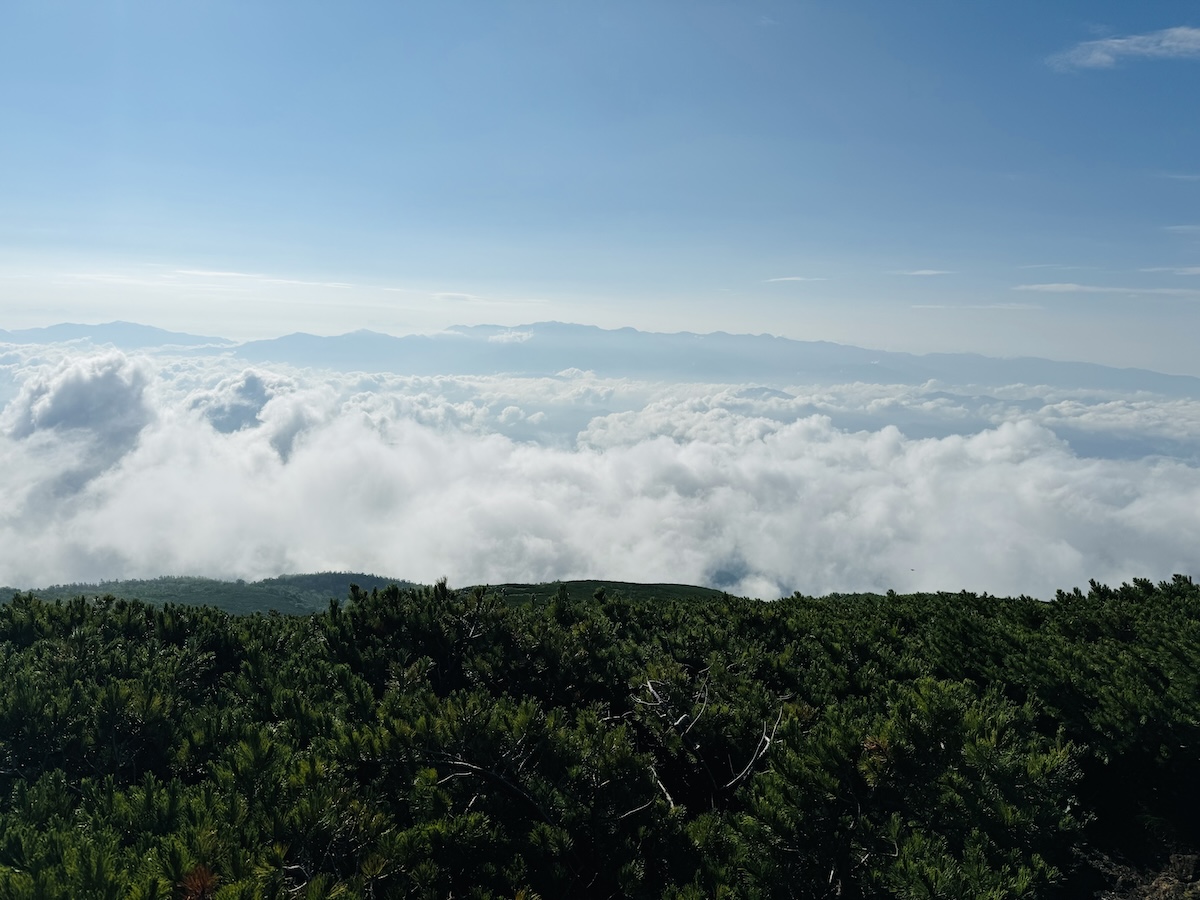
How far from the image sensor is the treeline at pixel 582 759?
284 inches

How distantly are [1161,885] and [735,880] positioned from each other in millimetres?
6618

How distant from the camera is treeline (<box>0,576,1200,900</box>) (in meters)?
7.21

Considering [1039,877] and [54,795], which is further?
[54,795]

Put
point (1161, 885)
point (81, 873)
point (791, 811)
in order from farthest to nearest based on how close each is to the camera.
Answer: point (1161, 885), point (791, 811), point (81, 873)

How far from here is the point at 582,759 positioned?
30.0ft

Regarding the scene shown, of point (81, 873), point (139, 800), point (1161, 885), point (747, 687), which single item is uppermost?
point (81, 873)

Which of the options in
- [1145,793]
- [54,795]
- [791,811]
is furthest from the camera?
[1145,793]

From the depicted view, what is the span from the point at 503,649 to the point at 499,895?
880 centimetres

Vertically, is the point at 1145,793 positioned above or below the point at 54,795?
below

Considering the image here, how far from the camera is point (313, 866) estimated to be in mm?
7137

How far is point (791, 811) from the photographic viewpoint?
318 inches

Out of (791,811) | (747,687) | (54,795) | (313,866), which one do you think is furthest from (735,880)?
(54,795)

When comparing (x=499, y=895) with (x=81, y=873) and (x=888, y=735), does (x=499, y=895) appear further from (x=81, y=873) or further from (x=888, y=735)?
(x=888, y=735)

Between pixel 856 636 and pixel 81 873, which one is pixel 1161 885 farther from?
pixel 81 873
